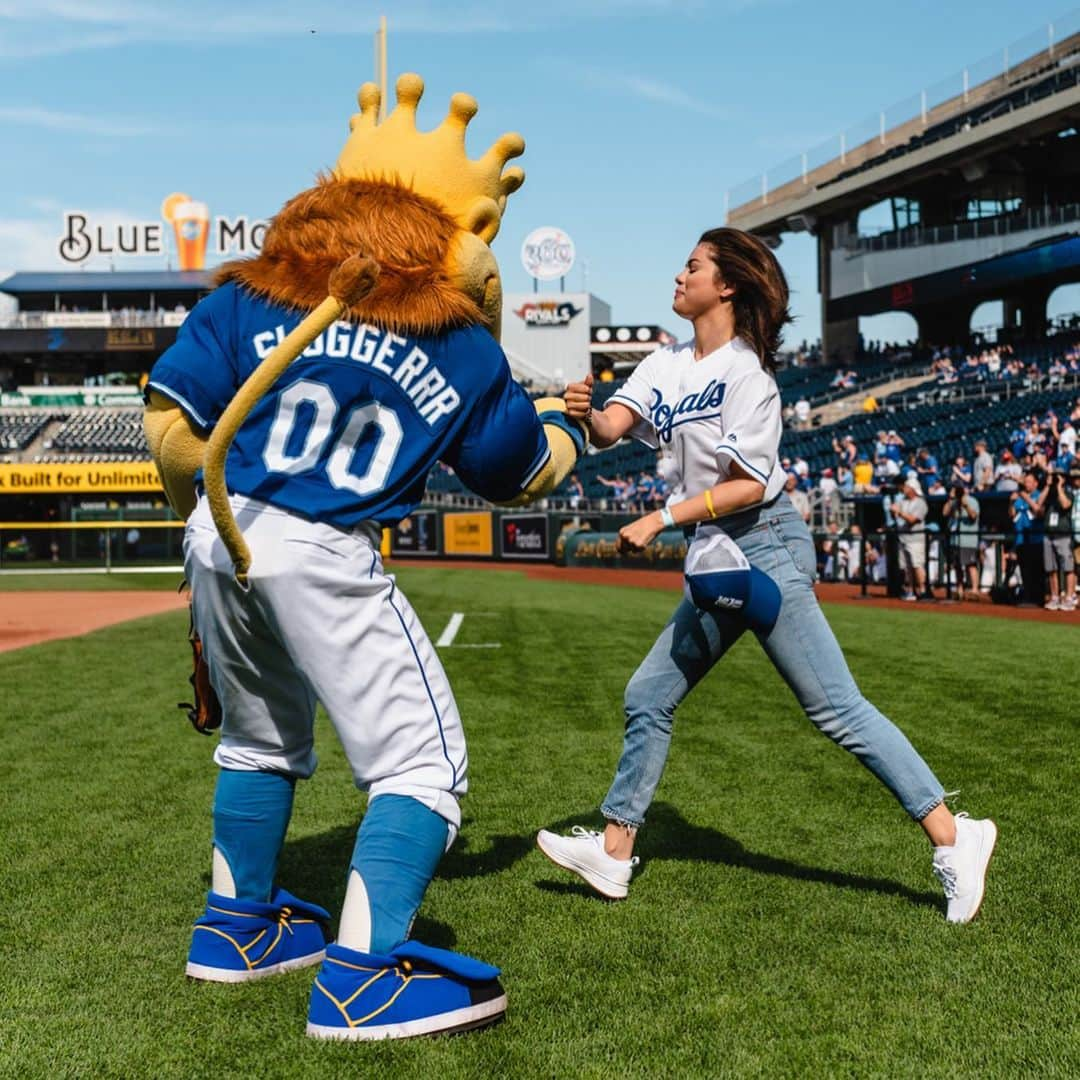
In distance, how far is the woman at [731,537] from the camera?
3.77 metres

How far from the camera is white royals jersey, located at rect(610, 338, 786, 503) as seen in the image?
12.4 feet

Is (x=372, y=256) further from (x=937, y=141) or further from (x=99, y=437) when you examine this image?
(x=99, y=437)

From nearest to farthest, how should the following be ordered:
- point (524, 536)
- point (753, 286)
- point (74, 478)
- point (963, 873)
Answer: point (963, 873)
point (753, 286)
point (524, 536)
point (74, 478)

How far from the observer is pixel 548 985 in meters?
3.16

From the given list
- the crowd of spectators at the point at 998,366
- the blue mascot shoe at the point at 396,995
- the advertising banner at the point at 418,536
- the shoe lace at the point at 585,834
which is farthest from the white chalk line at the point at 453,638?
the advertising banner at the point at 418,536

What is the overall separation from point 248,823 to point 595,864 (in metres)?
1.23

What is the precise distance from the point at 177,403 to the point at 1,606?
760 inches

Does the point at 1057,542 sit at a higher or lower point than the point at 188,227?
lower

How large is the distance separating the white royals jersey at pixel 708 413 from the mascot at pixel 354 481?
→ 2.81 ft

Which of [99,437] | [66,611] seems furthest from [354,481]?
[99,437]

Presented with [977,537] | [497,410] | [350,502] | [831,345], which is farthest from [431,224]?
[831,345]

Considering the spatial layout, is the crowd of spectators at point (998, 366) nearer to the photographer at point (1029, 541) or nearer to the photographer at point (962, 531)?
the photographer at point (962, 531)

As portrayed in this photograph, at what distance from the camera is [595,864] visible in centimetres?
397

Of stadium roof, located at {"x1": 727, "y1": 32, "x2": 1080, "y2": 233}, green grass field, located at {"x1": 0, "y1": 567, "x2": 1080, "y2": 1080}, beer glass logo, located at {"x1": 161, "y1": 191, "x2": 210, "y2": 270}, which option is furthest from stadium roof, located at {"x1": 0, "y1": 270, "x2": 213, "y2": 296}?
green grass field, located at {"x1": 0, "y1": 567, "x2": 1080, "y2": 1080}
